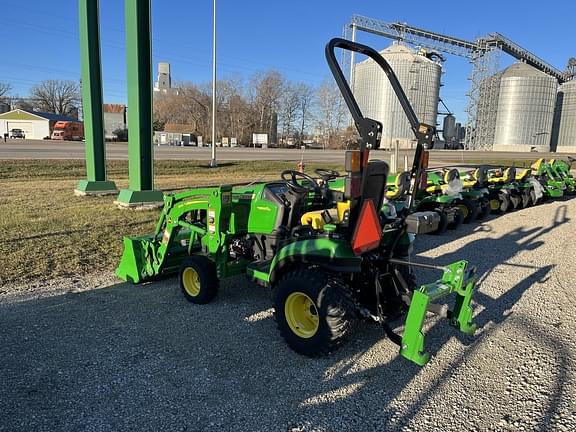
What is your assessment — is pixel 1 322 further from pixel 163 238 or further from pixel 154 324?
pixel 163 238

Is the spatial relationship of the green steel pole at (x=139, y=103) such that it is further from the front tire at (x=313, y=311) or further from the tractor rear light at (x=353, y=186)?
the tractor rear light at (x=353, y=186)

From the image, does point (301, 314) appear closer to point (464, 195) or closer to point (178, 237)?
point (178, 237)

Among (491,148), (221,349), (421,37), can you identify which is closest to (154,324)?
(221,349)

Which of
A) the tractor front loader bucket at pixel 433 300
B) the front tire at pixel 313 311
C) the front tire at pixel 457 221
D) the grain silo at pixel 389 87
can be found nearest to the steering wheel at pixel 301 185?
the front tire at pixel 313 311

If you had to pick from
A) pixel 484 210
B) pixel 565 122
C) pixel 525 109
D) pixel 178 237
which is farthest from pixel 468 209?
pixel 565 122

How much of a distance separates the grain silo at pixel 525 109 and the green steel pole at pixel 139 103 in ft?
181

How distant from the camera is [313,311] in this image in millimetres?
3621

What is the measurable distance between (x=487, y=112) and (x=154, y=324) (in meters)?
61.2

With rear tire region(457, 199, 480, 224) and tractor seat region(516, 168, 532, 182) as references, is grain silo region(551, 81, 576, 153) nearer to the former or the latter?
tractor seat region(516, 168, 532, 182)

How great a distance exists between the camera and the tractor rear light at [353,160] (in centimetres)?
298

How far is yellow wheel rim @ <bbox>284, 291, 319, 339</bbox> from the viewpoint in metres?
3.52

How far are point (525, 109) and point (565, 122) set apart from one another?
6.08 metres

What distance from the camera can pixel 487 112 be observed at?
2272 inches

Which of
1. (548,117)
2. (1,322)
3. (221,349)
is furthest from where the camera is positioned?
(548,117)
